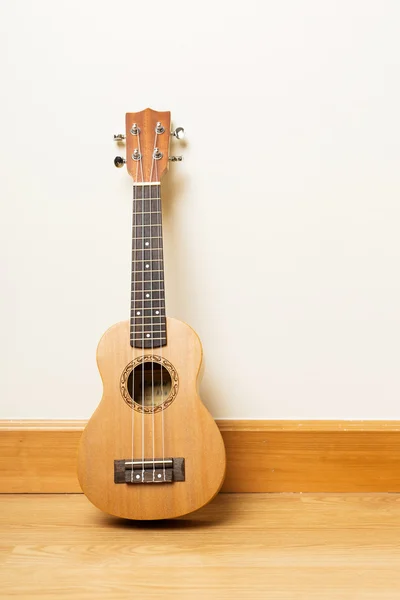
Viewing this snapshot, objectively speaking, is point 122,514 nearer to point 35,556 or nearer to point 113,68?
point 35,556

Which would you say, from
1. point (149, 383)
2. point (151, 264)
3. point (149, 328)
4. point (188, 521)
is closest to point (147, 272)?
point (151, 264)

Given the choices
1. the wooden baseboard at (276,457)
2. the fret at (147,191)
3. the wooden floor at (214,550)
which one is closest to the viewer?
the wooden floor at (214,550)

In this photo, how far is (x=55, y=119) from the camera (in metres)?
1.35

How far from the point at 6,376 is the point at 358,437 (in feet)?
2.77

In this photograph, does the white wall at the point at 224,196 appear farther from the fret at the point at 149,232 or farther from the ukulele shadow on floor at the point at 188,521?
the ukulele shadow on floor at the point at 188,521

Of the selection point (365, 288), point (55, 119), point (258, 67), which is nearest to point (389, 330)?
point (365, 288)

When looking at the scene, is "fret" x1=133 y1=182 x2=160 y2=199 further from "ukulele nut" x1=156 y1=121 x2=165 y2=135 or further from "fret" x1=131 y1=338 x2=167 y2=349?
"fret" x1=131 y1=338 x2=167 y2=349

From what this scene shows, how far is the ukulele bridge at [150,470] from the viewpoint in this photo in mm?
1144

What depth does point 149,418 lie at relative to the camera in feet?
3.85

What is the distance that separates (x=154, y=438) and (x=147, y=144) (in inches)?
24.8

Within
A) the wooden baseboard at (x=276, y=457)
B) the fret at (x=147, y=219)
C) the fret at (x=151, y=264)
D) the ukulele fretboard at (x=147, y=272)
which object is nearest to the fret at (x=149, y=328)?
the ukulele fretboard at (x=147, y=272)

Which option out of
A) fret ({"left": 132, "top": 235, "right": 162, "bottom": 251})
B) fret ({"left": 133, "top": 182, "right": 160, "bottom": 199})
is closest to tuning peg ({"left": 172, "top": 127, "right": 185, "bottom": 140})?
fret ({"left": 133, "top": 182, "right": 160, "bottom": 199})

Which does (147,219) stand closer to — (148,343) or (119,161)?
(119,161)

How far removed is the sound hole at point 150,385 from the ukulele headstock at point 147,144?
0.41 m
